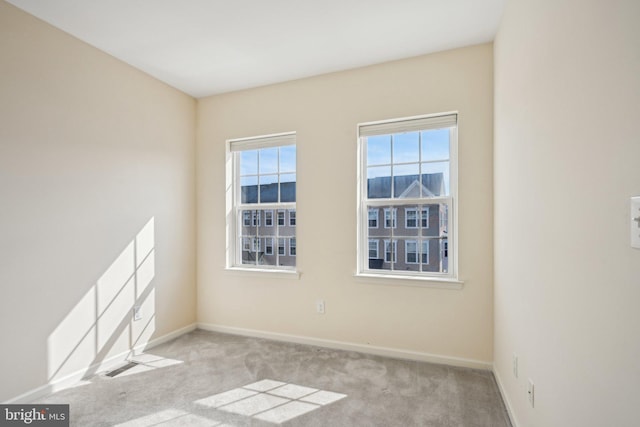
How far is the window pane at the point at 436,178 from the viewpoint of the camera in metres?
2.81

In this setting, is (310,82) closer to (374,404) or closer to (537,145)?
(537,145)

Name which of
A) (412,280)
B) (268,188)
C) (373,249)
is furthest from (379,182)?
(268,188)

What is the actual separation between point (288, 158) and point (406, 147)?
1.28 meters

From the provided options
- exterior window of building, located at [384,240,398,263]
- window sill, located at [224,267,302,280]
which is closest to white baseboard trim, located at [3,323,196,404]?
window sill, located at [224,267,302,280]

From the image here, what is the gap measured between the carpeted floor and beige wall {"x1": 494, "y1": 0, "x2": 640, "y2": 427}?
1.71 feet

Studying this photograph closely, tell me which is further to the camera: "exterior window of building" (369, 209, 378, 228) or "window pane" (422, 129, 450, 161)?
"exterior window of building" (369, 209, 378, 228)

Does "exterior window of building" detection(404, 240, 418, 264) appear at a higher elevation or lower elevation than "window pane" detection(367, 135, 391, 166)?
lower

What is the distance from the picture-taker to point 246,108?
11.4 ft

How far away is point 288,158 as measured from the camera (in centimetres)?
341

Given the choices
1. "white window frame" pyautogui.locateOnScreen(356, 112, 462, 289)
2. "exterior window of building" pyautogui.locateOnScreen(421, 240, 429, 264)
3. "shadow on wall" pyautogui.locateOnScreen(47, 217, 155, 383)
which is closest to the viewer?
"shadow on wall" pyautogui.locateOnScreen(47, 217, 155, 383)

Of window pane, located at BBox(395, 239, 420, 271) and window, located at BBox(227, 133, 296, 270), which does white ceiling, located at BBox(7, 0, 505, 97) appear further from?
window pane, located at BBox(395, 239, 420, 271)

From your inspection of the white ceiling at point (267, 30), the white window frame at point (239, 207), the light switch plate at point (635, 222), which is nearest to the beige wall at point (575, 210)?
the light switch plate at point (635, 222)

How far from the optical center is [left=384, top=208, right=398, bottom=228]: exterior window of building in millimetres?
Result: 2982

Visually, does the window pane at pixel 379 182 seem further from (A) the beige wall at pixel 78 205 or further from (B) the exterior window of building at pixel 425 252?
(A) the beige wall at pixel 78 205
